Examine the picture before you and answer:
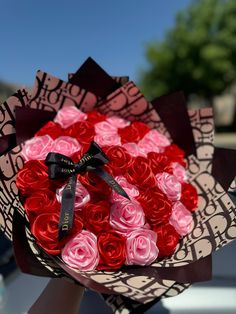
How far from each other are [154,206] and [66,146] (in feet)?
0.87

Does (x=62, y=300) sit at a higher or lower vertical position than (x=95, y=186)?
lower

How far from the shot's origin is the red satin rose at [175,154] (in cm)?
122

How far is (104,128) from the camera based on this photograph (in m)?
1.18

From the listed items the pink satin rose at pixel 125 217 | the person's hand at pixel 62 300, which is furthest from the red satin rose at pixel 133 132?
the person's hand at pixel 62 300

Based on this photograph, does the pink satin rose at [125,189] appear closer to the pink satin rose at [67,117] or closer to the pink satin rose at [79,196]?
the pink satin rose at [79,196]

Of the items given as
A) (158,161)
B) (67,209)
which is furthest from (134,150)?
(67,209)

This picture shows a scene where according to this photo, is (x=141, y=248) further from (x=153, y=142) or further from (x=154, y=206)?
Answer: (x=153, y=142)

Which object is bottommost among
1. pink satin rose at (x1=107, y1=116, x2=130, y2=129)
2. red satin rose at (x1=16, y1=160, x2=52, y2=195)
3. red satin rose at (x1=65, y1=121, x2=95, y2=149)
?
red satin rose at (x1=16, y1=160, x2=52, y2=195)

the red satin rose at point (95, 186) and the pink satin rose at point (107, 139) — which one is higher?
the pink satin rose at point (107, 139)

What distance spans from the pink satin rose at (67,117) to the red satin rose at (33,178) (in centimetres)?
17

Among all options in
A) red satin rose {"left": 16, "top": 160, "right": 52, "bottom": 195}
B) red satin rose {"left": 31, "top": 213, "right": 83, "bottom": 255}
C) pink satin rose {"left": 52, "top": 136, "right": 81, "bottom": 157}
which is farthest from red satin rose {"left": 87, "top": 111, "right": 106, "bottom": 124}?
red satin rose {"left": 31, "top": 213, "right": 83, "bottom": 255}

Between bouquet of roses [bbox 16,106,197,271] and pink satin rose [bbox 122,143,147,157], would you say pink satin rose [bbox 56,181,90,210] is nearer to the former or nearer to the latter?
bouquet of roses [bbox 16,106,197,271]

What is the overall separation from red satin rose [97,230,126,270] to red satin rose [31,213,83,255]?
0.06 metres

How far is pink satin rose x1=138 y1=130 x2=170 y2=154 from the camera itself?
47.4 inches
